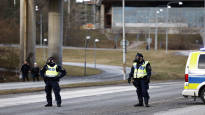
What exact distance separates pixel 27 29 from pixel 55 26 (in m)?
3.07

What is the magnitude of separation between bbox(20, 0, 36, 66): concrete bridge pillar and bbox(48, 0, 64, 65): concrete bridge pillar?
2.13 metres

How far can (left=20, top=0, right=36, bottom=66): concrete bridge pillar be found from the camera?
4194 cm

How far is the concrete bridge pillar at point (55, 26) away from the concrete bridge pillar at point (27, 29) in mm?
2130

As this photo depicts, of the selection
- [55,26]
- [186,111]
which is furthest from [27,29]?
[186,111]

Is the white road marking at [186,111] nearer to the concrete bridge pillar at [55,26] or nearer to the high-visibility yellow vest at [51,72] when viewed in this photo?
the high-visibility yellow vest at [51,72]

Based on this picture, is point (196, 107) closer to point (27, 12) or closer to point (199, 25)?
point (27, 12)

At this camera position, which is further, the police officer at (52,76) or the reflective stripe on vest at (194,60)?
the reflective stripe on vest at (194,60)

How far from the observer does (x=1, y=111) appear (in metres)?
14.4

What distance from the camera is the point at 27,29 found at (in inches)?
1663

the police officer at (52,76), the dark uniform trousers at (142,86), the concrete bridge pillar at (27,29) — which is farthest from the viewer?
the concrete bridge pillar at (27,29)

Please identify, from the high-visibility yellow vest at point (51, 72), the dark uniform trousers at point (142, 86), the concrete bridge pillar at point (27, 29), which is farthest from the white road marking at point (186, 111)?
the concrete bridge pillar at point (27, 29)

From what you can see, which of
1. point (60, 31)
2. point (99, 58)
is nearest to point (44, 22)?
point (99, 58)

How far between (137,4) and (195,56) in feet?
333

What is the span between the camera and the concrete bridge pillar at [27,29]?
41938mm
